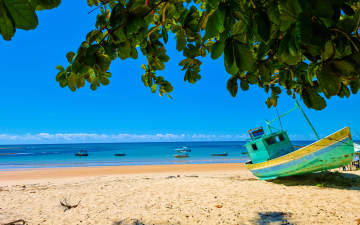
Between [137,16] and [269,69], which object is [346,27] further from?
[137,16]

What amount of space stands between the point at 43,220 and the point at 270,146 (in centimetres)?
786

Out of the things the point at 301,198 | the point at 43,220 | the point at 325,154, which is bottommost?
the point at 301,198

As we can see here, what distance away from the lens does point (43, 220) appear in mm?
4367

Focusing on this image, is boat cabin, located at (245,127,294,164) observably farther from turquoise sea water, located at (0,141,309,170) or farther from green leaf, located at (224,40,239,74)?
turquoise sea water, located at (0,141,309,170)

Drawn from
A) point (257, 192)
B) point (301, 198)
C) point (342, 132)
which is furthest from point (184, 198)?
point (342, 132)

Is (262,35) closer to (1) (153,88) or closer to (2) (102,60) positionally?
(2) (102,60)

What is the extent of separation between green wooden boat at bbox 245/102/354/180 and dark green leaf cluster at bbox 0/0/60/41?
7.41 meters

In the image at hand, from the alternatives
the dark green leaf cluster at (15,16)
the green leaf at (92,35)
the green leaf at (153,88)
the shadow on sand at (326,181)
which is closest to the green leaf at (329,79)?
the dark green leaf cluster at (15,16)

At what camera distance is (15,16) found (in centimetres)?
56

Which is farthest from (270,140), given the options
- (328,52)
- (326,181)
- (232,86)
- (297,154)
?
(328,52)

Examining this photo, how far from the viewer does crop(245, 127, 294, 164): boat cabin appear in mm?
7861

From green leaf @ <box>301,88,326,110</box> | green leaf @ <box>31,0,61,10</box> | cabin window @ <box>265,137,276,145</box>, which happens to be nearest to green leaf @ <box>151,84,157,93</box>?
green leaf @ <box>31,0,61,10</box>

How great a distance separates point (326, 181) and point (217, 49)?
8370 mm

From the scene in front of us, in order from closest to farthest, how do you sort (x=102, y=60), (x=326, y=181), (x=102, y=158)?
(x=102, y=60) → (x=326, y=181) → (x=102, y=158)
